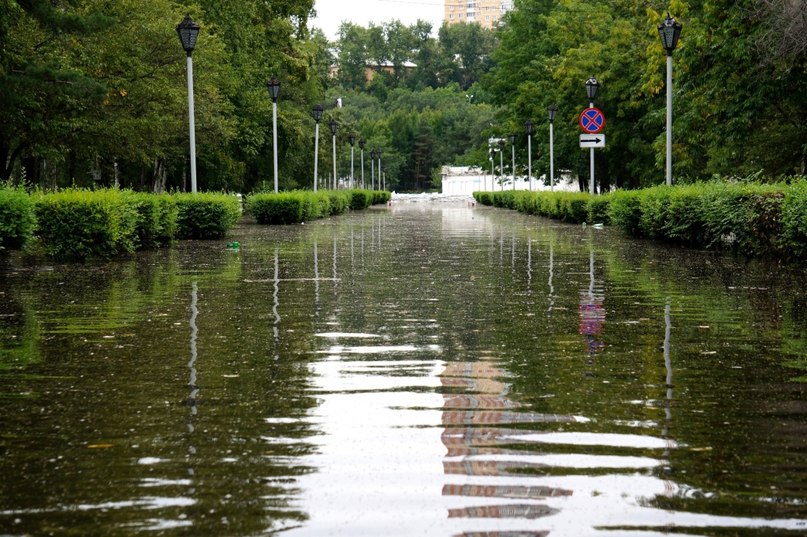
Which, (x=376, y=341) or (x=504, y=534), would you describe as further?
(x=376, y=341)

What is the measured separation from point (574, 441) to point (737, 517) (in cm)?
130

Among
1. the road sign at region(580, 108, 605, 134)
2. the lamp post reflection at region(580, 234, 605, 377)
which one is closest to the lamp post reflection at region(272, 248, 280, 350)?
the lamp post reflection at region(580, 234, 605, 377)

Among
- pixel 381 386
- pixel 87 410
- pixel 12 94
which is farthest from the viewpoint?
pixel 12 94

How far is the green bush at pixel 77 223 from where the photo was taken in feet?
61.6

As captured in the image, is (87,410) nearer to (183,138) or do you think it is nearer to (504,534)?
(504,534)

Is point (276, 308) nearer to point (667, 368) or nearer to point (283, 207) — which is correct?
point (667, 368)

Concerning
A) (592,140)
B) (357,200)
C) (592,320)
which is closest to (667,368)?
(592,320)

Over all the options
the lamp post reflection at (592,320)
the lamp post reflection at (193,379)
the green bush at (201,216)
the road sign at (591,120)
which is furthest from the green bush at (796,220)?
the road sign at (591,120)

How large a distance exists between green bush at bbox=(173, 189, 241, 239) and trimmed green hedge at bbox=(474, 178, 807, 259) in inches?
397

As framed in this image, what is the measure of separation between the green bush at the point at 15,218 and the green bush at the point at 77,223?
1103 mm

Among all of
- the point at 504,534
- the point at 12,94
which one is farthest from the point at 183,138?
the point at 504,534

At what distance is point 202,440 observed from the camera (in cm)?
549

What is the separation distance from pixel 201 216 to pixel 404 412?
22098mm

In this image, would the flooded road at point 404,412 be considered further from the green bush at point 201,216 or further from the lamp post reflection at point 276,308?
the green bush at point 201,216
